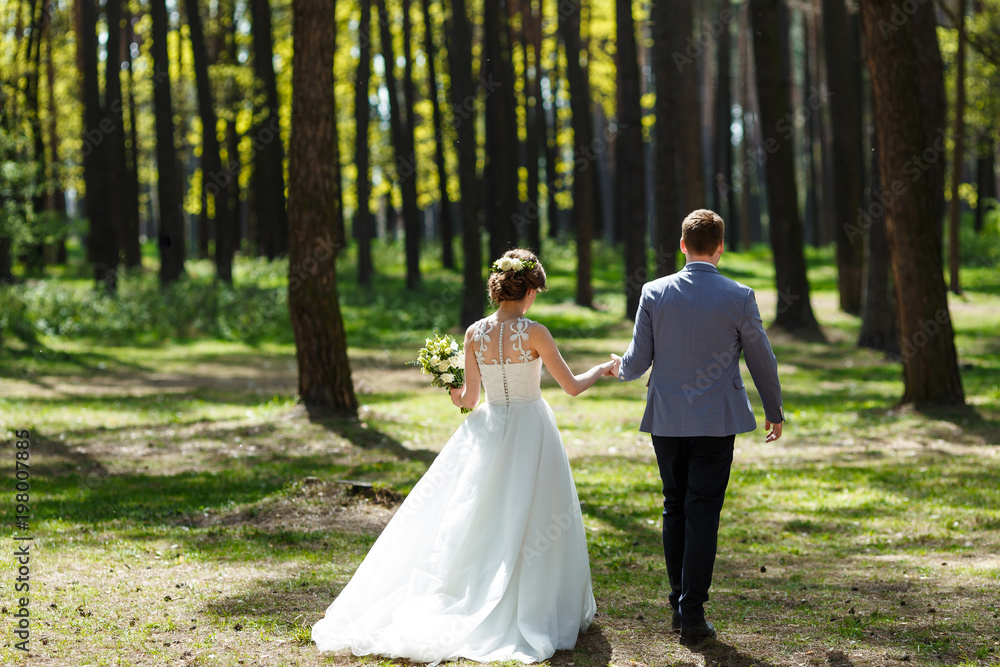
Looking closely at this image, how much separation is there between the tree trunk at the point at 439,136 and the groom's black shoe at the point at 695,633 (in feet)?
72.5

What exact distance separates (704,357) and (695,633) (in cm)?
140

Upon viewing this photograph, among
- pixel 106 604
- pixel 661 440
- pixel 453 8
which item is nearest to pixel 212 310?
pixel 453 8

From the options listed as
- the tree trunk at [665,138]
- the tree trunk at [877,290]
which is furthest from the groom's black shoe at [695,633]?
the tree trunk at [665,138]

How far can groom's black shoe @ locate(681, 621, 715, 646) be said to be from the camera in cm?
480

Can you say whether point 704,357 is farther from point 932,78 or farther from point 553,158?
point 553,158

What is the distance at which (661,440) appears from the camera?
475 cm

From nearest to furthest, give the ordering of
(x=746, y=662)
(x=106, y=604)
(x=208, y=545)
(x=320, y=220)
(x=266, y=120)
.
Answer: (x=746, y=662) → (x=106, y=604) → (x=208, y=545) → (x=320, y=220) → (x=266, y=120)

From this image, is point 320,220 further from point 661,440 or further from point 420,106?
point 420,106

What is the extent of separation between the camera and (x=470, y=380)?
5328mm

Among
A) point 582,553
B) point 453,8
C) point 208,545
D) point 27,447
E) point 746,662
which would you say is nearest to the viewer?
point 746,662

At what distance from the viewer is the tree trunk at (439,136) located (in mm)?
26344

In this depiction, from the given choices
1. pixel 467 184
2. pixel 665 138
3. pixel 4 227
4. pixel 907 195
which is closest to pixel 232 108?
pixel 4 227

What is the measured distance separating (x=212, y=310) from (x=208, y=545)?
15548mm

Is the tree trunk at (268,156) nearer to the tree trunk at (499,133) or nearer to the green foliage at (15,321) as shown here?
the tree trunk at (499,133)
